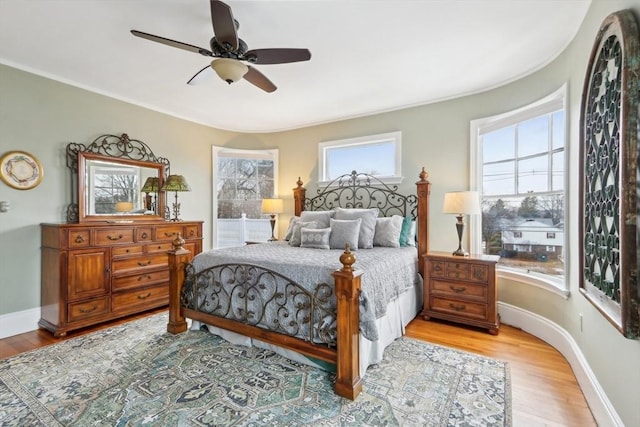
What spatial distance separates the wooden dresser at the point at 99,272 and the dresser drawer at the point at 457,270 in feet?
11.6

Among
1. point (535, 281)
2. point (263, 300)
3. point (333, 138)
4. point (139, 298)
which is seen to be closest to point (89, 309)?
point (139, 298)

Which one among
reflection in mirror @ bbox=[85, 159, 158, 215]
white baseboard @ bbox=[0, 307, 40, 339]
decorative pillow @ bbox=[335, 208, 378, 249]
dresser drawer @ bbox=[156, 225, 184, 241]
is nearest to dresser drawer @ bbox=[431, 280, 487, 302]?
decorative pillow @ bbox=[335, 208, 378, 249]

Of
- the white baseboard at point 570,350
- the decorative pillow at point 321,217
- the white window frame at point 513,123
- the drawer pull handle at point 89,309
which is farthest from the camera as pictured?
the decorative pillow at point 321,217

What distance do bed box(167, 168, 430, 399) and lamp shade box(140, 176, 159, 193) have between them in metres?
1.54

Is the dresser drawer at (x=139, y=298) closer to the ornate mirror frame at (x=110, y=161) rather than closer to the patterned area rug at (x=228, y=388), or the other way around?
the patterned area rug at (x=228, y=388)

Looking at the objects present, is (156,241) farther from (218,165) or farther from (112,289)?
(218,165)

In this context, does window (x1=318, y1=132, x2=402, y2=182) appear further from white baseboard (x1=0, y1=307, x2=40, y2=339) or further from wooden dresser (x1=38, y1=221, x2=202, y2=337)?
white baseboard (x1=0, y1=307, x2=40, y2=339)

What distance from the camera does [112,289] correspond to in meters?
3.27

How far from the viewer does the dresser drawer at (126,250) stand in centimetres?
330

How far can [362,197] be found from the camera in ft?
14.7

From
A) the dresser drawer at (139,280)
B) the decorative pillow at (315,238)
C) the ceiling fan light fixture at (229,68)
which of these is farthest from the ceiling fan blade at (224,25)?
the dresser drawer at (139,280)

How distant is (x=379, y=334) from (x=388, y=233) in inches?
56.8

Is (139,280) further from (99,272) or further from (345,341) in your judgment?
(345,341)

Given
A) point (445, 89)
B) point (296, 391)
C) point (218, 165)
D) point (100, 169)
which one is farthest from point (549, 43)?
point (100, 169)
